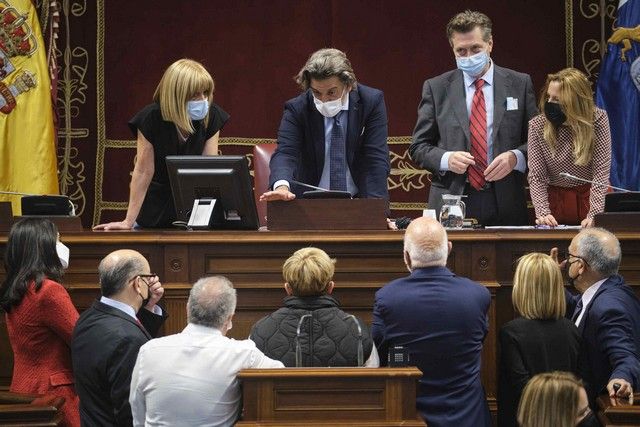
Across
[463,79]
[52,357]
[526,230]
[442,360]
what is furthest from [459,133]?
[52,357]

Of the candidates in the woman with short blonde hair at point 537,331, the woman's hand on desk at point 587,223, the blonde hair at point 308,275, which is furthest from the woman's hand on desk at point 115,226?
the woman's hand on desk at point 587,223

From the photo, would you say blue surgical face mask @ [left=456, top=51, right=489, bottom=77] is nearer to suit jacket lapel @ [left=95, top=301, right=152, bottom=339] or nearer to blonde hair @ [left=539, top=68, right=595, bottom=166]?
blonde hair @ [left=539, top=68, right=595, bottom=166]

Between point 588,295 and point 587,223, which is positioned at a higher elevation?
point 587,223

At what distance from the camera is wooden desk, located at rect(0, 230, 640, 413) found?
16.8ft

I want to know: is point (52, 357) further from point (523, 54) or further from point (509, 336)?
point (523, 54)

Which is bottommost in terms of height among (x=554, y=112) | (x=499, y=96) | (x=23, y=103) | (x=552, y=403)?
(x=552, y=403)

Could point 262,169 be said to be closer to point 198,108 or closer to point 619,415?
point 198,108

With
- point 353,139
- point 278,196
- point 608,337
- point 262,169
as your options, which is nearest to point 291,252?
point 278,196

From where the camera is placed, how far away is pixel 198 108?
226 inches

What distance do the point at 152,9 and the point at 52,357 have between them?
4.14 m

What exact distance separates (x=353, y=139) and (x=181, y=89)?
0.86m

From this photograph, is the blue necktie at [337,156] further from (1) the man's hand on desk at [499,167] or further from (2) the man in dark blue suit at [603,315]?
(2) the man in dark blue suit at [603,315]

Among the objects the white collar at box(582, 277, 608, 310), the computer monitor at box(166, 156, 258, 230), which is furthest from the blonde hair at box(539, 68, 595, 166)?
the computer monitor at box(166, 156, 258, 230)

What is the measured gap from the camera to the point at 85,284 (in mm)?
5230
